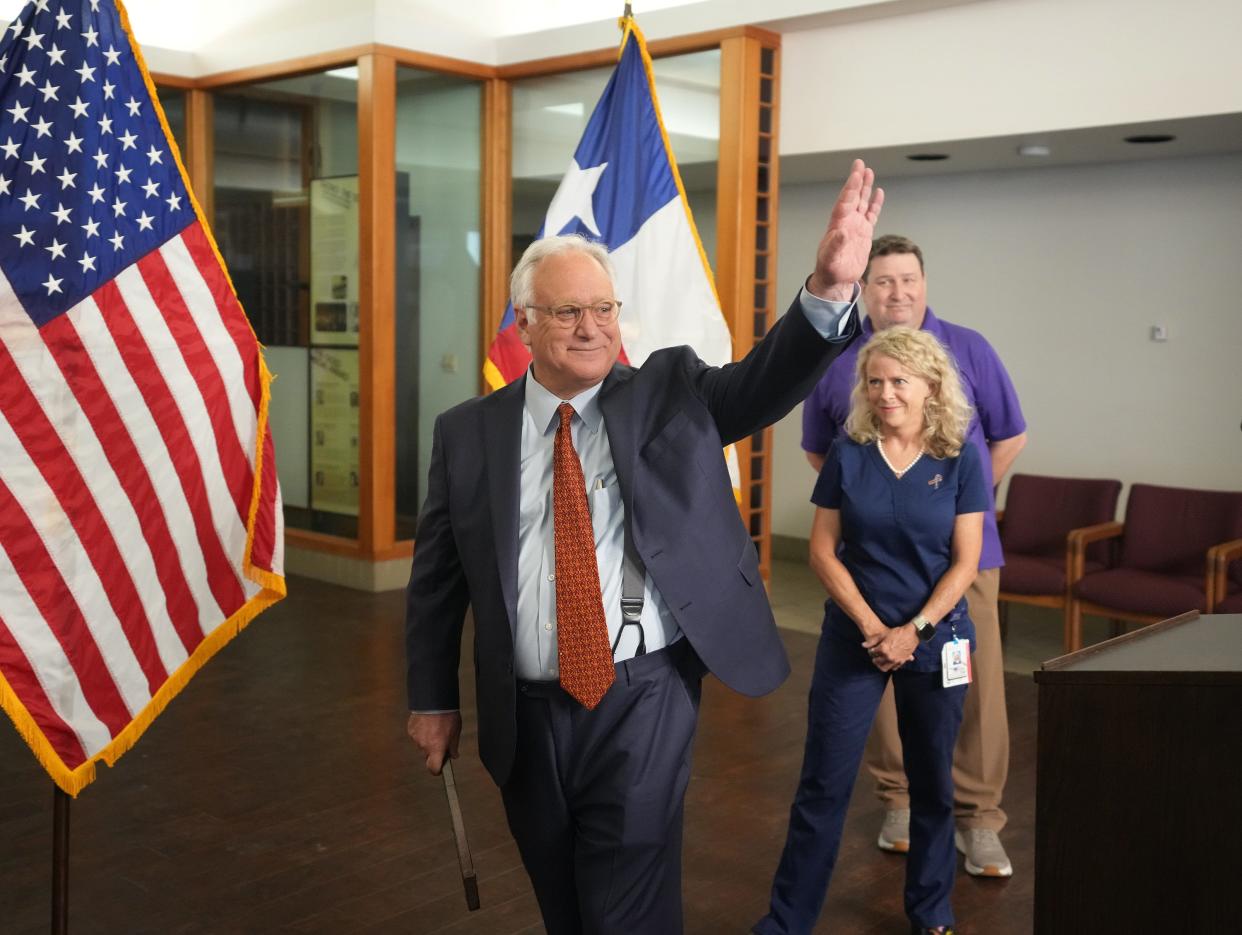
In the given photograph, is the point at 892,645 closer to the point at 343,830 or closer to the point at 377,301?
the point at 343,830

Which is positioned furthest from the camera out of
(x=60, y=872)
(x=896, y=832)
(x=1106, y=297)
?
(x=1106, y=297)

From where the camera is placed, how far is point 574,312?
236 cm

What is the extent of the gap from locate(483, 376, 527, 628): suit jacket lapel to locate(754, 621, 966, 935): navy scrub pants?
3.61 ft

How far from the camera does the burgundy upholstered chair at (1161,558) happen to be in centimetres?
606

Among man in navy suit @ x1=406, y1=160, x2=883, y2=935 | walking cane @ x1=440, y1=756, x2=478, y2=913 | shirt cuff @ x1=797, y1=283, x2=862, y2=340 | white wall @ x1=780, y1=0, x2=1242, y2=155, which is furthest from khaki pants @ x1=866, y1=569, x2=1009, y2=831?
white wall @ x1=780, y1=0, x2=1242, y2=155

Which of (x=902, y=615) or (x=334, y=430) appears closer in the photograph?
(x=902, y=615)

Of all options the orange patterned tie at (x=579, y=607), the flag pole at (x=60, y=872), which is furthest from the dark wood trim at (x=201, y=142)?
the orange patterned tie at (x=579, y=607)

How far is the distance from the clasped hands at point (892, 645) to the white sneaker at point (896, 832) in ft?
3.40

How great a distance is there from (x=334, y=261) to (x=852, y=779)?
5977 millimetres

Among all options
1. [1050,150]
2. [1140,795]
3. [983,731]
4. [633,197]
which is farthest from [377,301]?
[1140,795]

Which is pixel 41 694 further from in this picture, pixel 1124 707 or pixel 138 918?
pixel 1124 707

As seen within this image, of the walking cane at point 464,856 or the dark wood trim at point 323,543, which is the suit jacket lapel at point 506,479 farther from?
the dark wood trim at point 323,543

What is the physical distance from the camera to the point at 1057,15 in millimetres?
6227

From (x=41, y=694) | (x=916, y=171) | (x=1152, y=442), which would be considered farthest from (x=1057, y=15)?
(x=41, y=694)
